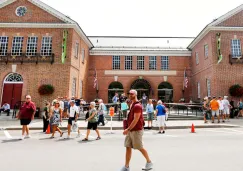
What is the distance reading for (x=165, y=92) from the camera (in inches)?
931

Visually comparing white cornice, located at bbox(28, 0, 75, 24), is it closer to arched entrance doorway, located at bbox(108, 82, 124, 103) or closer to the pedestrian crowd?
arched entrance doorway, located at bbox(108, 82, 124, 103)

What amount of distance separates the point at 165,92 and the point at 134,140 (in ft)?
66.8

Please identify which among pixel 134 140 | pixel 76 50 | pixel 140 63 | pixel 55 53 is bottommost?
pixel 134 140

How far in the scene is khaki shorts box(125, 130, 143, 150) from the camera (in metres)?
4.02

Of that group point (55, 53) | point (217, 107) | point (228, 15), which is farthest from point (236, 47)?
point (55, 53)

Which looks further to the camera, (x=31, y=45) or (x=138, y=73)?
(x=138, y=73)

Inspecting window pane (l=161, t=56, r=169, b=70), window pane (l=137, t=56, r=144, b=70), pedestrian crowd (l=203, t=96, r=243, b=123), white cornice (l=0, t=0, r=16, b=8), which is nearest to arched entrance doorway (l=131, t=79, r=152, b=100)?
window pane (l=137, t=56, r=144, b=70)

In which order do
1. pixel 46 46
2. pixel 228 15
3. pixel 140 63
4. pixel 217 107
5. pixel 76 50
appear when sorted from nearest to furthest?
pixel 217 107 → pixel 46 46 → pixel 228 15 → pixel 76 50 → pixel 140 63

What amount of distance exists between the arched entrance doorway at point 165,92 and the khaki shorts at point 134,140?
65.7 ft

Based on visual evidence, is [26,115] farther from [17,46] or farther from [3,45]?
[3,45]

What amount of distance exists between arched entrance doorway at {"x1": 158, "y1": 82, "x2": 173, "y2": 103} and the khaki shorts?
2004 cm

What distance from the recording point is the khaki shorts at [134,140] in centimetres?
402

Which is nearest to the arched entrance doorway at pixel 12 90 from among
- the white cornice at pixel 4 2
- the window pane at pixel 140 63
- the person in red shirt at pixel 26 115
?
the white cornice at pixel 4 2

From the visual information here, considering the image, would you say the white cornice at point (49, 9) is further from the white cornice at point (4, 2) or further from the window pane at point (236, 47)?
the window pane at point (236, 47)
